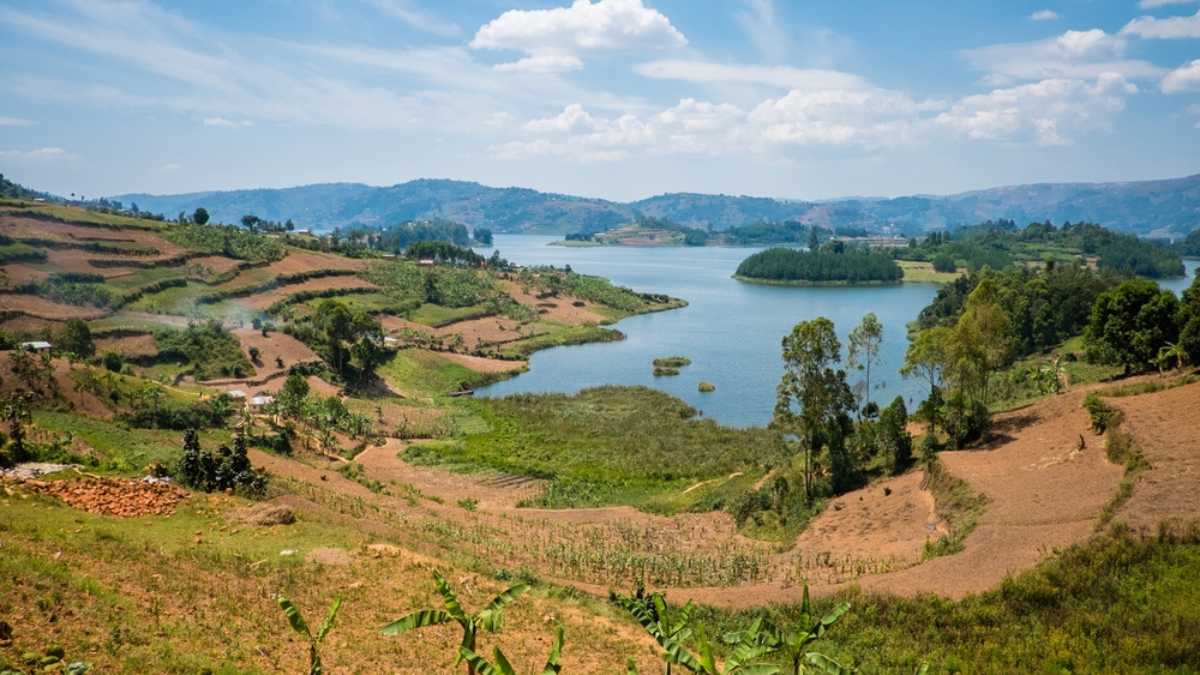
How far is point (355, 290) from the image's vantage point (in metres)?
83.4

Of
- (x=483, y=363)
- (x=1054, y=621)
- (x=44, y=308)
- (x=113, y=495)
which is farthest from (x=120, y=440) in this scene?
(x=483, y=363)

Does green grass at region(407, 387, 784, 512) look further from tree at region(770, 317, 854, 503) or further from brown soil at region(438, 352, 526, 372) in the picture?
brown soil at region(438, 352, 526, 372)

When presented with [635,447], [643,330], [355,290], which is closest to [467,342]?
[355,290]

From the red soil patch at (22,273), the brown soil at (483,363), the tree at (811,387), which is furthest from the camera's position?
the brown soil at (483,363)

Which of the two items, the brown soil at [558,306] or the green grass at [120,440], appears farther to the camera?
the brown soil at [558,306]

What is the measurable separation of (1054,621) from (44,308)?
2584 inches

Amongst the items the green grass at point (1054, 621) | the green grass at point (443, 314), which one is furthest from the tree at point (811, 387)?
the green grass at point (443, 314)

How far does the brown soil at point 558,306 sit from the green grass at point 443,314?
376 inches

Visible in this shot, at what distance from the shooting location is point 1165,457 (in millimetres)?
19359

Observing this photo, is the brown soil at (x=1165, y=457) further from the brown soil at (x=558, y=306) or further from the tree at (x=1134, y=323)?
the brown soil at (x=558, y=306)

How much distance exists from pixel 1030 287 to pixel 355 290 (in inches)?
2682

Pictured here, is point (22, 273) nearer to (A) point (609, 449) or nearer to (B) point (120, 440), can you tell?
(B) point (120, 440)

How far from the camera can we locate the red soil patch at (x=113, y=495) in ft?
57.1

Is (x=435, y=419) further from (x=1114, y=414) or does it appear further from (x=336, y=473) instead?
(x=1114, y=414)
